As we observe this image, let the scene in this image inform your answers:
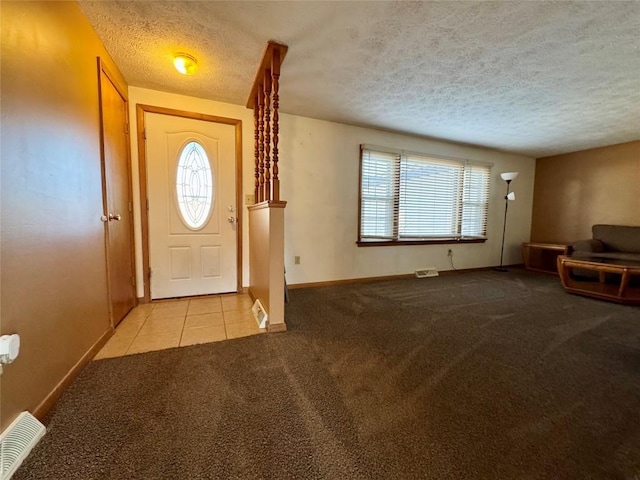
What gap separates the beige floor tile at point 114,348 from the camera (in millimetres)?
1719

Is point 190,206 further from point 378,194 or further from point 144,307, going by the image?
point 378,194

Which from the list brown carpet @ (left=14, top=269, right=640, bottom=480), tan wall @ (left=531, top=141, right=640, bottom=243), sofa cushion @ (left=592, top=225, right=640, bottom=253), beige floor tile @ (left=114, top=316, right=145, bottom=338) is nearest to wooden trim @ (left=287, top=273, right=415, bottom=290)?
brown carpet @ (left=14, top=269, right=640, bottom=480)

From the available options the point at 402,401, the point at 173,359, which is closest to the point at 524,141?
the point at 402,401

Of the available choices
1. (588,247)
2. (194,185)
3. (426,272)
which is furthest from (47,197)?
(588,247)

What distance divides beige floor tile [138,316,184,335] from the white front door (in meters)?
0.60

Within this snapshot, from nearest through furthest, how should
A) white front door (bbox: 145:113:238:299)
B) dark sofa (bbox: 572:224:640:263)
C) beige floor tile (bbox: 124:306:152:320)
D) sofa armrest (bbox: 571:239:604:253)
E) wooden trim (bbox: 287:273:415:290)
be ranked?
1. beige floor tile (bbox: 124:306:152:320)
2. white front door (bbox: 145:113:238:299)
3. wooden trim (bbox: 287:273:415:290)
4. dark sofa (bbox: 572:224:640:263)
5. sofa armrest (bbox: 571:239:604:253)

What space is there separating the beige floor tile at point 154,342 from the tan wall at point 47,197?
25 cm

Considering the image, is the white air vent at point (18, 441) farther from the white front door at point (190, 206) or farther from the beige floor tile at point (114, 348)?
the white front door at point (190, 206)

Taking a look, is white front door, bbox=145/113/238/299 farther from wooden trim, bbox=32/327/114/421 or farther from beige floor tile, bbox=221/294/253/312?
wooden trim, bbox=32/327/114/421

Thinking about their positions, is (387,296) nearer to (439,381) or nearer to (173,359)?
(439,381)

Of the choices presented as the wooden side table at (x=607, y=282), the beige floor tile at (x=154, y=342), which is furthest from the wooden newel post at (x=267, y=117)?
the wooden side table at (x=607, y=282)

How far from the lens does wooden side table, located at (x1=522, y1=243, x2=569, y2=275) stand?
4809 millimetres

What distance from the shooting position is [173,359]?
1.68m

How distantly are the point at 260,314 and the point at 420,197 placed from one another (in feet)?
10.3
